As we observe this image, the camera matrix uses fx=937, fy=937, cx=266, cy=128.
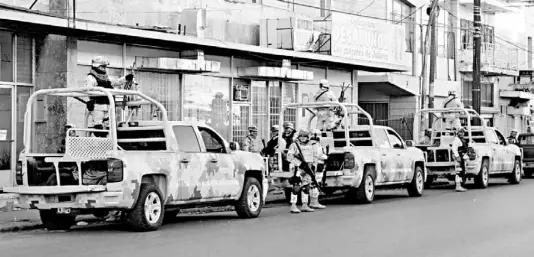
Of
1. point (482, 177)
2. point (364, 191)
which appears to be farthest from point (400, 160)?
point (482, 177)

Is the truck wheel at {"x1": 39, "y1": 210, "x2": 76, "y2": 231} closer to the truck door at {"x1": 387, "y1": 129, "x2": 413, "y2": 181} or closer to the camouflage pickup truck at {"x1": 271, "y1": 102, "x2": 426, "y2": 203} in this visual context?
the camouflage pickup truck at {"x1": 271, "y1": 102, "x2": 426, "y2": 203}

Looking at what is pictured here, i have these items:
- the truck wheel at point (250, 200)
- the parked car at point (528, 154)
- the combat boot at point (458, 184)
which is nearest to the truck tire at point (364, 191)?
the truck wheel at point (250, 200)

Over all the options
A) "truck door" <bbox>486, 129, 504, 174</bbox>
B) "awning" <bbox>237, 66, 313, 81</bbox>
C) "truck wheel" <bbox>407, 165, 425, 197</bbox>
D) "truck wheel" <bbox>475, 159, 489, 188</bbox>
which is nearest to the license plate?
"truck wheel" <bbox>407, 165, 425, 197</bbox>

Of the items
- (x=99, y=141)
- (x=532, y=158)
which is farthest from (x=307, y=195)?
(x=532, y=158)

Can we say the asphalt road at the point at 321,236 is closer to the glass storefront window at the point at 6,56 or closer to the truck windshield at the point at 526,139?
the glass storefront window at the point at 6,56

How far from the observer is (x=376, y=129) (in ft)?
71.5

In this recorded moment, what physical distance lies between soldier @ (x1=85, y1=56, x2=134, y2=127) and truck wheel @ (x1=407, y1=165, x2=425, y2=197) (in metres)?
8.99

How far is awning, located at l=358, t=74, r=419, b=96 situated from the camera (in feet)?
123

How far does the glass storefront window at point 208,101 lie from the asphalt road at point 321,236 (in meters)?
6.12

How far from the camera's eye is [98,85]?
16.2 m

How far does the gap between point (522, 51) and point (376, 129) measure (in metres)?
31.6

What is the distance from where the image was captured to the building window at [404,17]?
38.6 meters

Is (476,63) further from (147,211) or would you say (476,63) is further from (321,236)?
(147,211)

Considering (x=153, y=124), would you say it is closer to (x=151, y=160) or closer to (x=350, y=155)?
(x=151, y=160)
